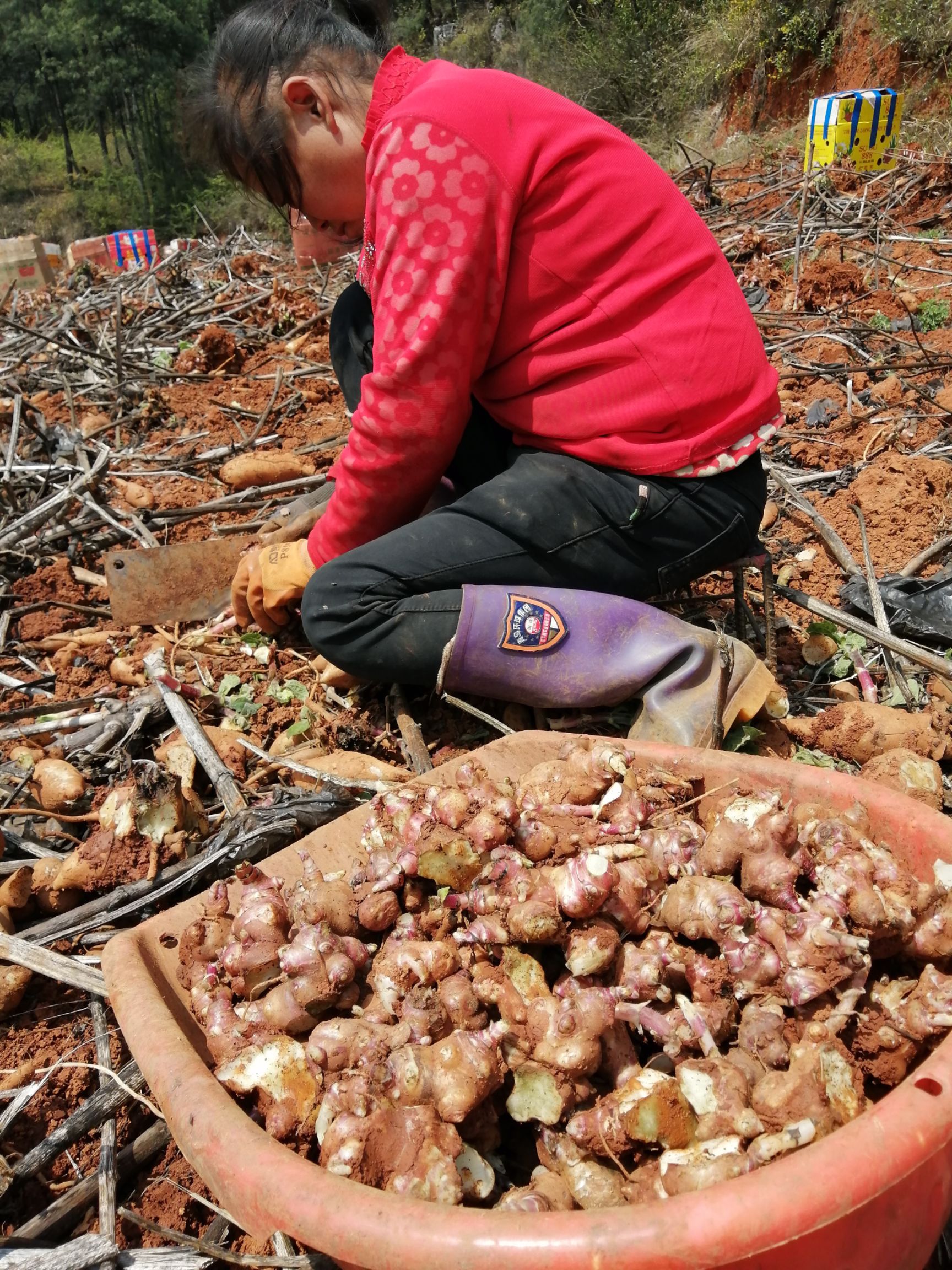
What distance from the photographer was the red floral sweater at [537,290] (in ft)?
5.93

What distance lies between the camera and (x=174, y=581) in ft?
9.27

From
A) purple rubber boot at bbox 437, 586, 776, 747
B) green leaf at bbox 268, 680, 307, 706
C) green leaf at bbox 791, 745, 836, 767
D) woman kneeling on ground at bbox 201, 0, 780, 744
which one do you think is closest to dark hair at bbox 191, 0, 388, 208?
woman kneeling on ground at bbox 201, 0, 780, 744

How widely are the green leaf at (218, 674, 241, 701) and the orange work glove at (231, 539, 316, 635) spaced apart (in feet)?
0.63

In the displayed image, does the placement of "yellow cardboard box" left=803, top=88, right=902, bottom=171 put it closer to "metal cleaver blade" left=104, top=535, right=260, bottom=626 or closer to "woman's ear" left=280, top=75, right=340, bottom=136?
"woman's ear" left=280, top=75, right=340, bottom=136

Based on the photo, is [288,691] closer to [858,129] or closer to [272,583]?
[272,583]

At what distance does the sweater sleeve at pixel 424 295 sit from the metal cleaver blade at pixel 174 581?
883 mm

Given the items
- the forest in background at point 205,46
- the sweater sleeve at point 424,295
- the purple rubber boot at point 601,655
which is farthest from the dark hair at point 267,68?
the forest in background at point 205,46

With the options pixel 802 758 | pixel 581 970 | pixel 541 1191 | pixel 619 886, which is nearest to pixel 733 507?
pixel 802 758

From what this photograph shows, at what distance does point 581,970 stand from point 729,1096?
26cm

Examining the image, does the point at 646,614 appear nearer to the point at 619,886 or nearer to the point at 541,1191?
the point at 619,886

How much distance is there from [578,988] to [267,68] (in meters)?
2.04

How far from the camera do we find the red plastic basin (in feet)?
2.48

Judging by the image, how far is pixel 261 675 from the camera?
2531mm

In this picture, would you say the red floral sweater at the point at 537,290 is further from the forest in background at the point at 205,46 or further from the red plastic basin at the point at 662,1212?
the forest in background at the point at 205,46
